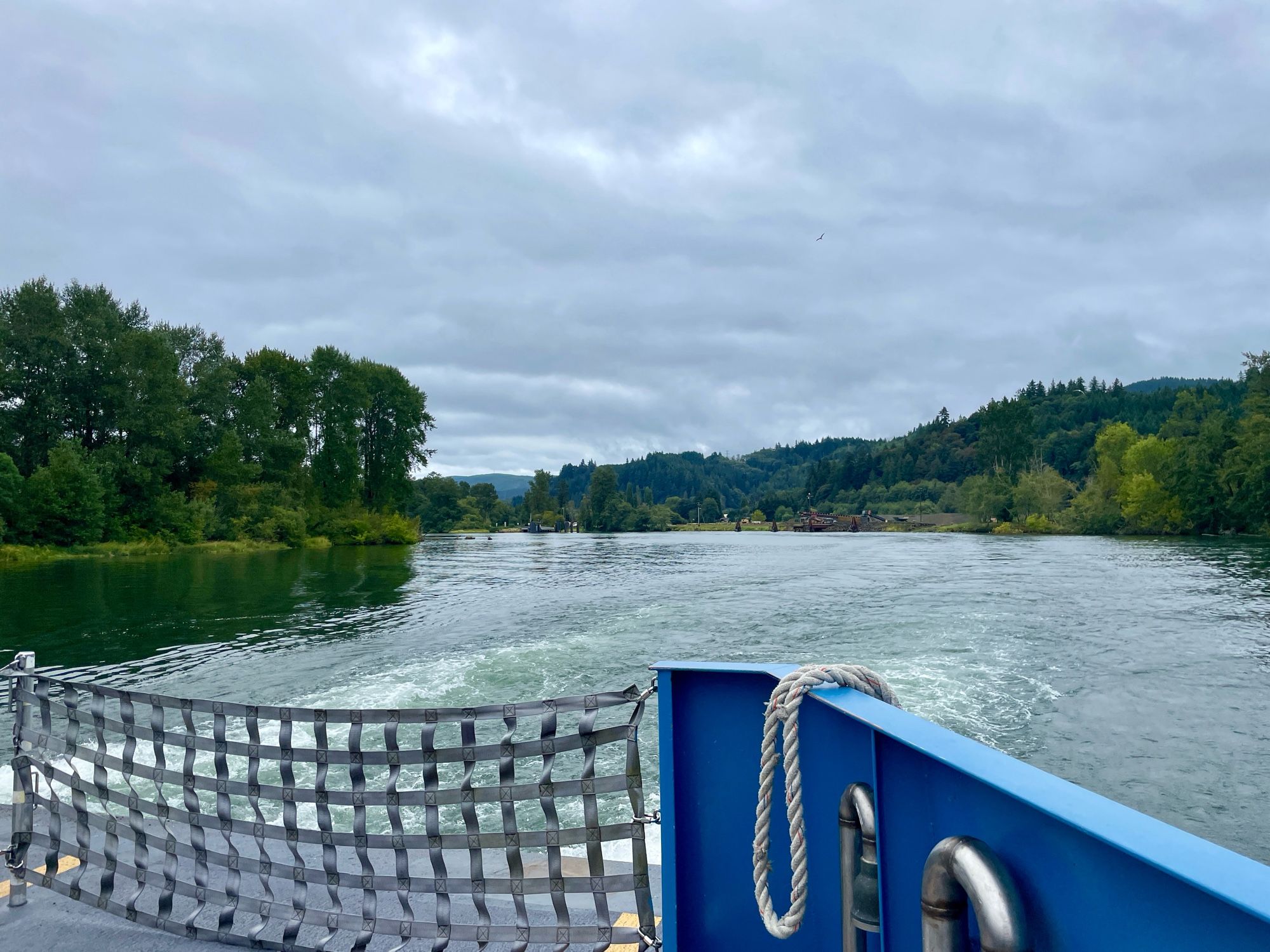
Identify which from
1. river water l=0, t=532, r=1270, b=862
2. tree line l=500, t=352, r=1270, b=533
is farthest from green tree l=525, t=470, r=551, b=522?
river water l=0, t=532, r=1270, b=862

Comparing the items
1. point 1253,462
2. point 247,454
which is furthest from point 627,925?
point 1253,462

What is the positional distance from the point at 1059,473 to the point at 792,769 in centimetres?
14840

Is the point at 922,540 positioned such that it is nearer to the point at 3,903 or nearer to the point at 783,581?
the point at 783,581

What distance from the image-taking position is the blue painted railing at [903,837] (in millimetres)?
1184

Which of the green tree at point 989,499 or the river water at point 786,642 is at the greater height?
the green tree at point 989,499

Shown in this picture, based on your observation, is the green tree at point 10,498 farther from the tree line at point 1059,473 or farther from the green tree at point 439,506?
the tree line at point 1059,473

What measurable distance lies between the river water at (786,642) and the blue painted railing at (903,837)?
6.16m


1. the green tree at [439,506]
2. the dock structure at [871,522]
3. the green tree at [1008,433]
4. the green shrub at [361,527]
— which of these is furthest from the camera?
the green tree at [1008,433]

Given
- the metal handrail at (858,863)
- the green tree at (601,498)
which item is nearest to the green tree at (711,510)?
the green tree at (601,498)

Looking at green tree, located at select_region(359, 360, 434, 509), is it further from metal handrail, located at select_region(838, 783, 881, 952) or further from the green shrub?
metal handrail, located at select_region(838, 783, 881, 952)

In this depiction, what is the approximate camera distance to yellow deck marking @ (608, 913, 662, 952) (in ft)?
9.98

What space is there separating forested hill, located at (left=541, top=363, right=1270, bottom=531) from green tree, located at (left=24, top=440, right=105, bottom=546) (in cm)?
7618

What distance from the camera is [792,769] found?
2168mm

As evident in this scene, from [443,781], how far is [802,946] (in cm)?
576
